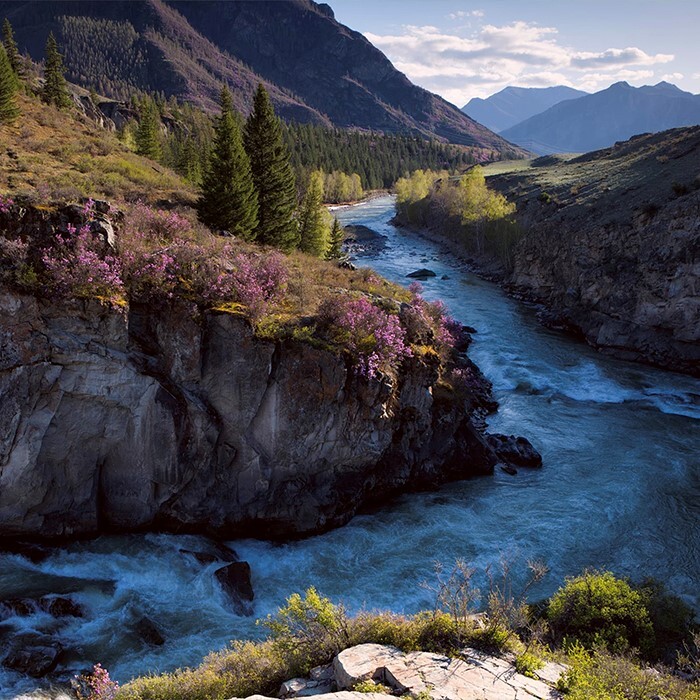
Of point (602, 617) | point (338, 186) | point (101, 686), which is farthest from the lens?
point (338, 186)

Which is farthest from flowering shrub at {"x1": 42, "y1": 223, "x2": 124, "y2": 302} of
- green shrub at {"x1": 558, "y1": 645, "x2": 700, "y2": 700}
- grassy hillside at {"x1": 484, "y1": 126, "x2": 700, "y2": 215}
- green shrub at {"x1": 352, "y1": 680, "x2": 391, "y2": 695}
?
grassy hillside at {"x1": 484, "y1": 126, "x2": 700, "y2": 215}

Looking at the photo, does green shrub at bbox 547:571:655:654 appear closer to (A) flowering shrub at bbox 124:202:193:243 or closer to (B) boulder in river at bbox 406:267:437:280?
(A) flowering shrub at bbox 124:202:193:243

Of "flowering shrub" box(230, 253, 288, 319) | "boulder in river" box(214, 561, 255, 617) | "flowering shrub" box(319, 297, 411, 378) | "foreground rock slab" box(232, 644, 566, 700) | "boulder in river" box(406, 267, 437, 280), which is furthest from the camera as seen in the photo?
"boulder in river" box(406, 267, 437, 280)

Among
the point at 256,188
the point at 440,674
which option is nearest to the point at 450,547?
the point at 440,674

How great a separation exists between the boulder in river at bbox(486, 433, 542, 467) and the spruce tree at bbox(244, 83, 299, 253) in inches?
785

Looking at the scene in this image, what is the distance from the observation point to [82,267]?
17.7 meters

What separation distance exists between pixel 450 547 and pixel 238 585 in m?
8.15

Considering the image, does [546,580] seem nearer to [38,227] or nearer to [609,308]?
[38,227]

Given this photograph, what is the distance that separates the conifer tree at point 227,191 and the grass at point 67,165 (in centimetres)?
255

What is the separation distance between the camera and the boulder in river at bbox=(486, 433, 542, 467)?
85.5 feet

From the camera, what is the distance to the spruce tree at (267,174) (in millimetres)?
37406

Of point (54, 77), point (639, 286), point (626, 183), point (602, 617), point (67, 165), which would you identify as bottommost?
point (602, 617)

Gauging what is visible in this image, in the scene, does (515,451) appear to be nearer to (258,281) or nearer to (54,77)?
(258,281)

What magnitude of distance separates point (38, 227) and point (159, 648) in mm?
14625
